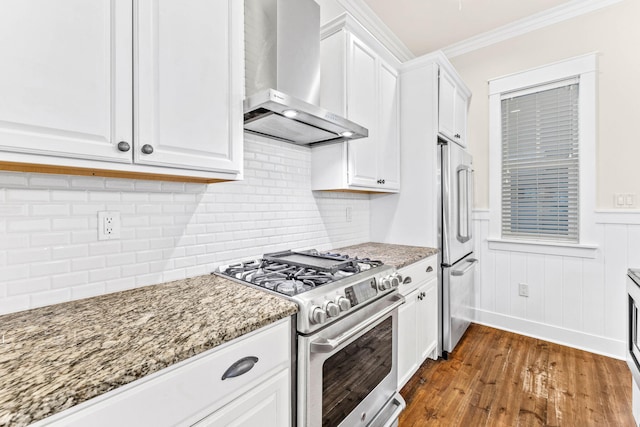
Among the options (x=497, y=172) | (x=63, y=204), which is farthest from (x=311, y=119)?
(x=497, y=172)

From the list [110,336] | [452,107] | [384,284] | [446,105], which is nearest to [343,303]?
[384,284]

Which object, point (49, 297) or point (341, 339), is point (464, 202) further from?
point (49, 297)

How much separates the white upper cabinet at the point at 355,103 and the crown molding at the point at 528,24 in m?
1.46

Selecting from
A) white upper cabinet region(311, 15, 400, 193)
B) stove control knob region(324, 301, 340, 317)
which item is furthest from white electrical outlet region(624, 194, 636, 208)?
stove control knob region(324, 301, 340, 317)

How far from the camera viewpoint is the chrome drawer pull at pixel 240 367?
91 centimetres

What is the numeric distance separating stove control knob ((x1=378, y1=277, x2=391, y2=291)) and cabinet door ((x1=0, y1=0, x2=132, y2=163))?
4.13 feet

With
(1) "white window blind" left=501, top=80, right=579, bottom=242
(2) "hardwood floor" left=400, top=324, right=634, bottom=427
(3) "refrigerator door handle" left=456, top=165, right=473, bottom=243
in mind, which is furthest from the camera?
(1) "white window blind" left=501, top=80, right=579, bottom=242

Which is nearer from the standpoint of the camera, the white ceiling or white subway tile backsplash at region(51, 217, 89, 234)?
white subway tile backsplash at region(51, 217, 89, 234)

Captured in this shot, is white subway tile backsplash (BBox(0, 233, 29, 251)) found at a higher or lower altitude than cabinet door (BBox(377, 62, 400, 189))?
lower

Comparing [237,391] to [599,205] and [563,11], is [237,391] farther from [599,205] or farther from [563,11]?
[563,11]

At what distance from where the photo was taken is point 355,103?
207 cm

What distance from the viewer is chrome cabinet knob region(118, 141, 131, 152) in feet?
3.18

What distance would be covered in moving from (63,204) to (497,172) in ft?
11.6

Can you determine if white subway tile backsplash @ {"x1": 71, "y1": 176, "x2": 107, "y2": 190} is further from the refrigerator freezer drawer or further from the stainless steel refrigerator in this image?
the refrigerator freezer drawer
